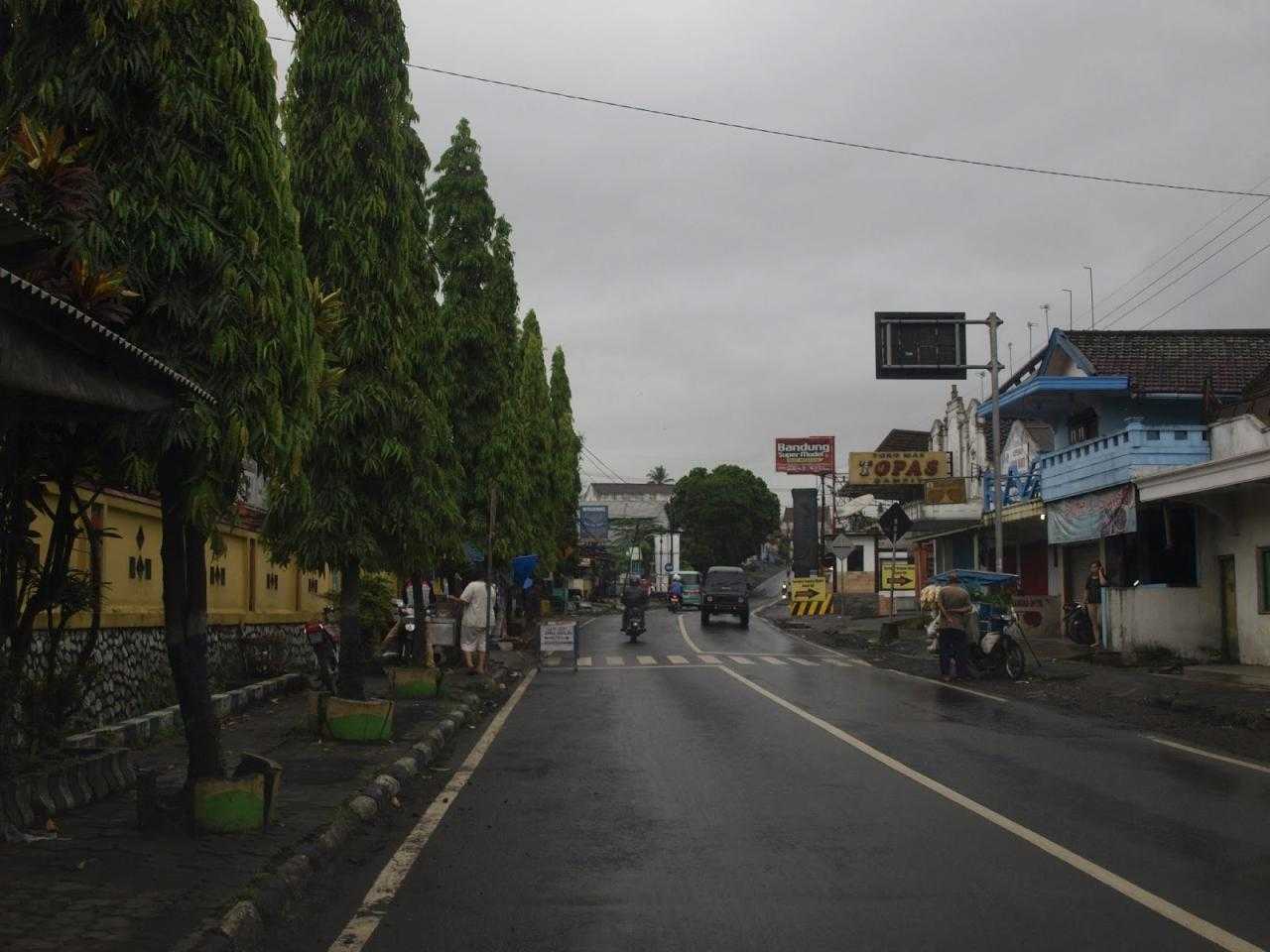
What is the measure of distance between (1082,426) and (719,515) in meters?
72.3

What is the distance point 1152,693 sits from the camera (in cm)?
1880

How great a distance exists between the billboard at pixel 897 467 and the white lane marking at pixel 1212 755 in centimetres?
3991

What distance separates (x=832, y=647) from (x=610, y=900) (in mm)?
28003

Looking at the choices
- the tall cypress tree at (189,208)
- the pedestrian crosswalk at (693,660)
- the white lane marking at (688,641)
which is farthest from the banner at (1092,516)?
the tall cypress tree at (189,208)

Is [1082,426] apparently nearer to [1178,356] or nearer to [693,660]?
[1178,356]

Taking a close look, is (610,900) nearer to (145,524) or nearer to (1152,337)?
(145,524)

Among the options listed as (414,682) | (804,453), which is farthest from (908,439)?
(414,682)

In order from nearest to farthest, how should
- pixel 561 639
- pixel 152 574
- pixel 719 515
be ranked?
pixel 152 574
pixel 561 639
pixel 719 515

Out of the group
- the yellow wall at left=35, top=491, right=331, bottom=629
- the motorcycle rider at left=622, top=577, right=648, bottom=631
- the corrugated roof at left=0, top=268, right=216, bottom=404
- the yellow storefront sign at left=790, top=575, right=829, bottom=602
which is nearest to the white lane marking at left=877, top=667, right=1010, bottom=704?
the yellow wall at left=35, top=491, right=331, bottom=629

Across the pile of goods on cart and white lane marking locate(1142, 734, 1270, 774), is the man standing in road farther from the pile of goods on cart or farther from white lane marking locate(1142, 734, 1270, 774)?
white lane marking locate(1142, 734, 1270, 774)

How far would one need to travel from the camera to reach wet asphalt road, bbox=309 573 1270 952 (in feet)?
19.8

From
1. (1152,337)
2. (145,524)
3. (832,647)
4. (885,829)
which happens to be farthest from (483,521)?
(885,829)

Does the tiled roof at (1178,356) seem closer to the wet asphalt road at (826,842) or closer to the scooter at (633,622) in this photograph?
the scooter at (633,622)

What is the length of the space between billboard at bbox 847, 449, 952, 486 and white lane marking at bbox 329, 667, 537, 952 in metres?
42.8
